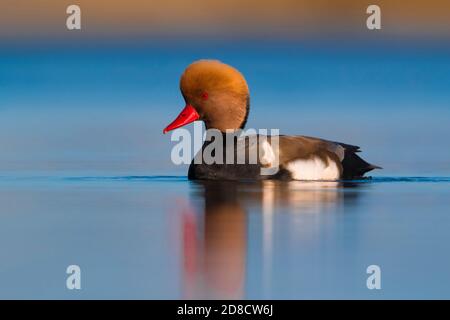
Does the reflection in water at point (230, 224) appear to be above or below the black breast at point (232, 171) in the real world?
below

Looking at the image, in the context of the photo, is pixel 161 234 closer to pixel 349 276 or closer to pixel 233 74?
pixel 349 276

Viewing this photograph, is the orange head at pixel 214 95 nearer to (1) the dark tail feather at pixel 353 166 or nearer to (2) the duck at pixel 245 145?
(2) the duck at pixel 245 145

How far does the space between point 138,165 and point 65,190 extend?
2.12 meters

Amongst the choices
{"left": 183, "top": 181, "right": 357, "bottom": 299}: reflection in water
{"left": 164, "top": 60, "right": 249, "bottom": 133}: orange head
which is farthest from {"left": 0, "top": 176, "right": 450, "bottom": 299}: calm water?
{"left": 164, "top": 60, "right": 249, "bottom": 133}: orange head

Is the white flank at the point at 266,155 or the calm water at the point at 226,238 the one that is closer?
the calm water at the point at 226,238

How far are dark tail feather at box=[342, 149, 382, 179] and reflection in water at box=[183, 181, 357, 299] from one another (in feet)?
1.04

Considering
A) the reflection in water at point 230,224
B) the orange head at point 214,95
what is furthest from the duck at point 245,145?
the reflection in water at point 230,224

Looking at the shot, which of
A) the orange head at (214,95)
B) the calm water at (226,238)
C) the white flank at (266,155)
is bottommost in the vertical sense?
the calm water at (226,238)

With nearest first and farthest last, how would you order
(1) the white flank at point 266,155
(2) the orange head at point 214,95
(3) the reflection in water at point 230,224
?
(3) the reflection in water at point 230,224, (1) the white flank at point 266,155, (2) the orange head at point 214,95

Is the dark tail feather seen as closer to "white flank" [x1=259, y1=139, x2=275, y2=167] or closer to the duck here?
the duck

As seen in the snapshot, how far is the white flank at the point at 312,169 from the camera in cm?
923

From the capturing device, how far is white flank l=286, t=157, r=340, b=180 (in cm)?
923

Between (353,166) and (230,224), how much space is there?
2.99 m

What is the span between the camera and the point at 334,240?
20.1 feet
